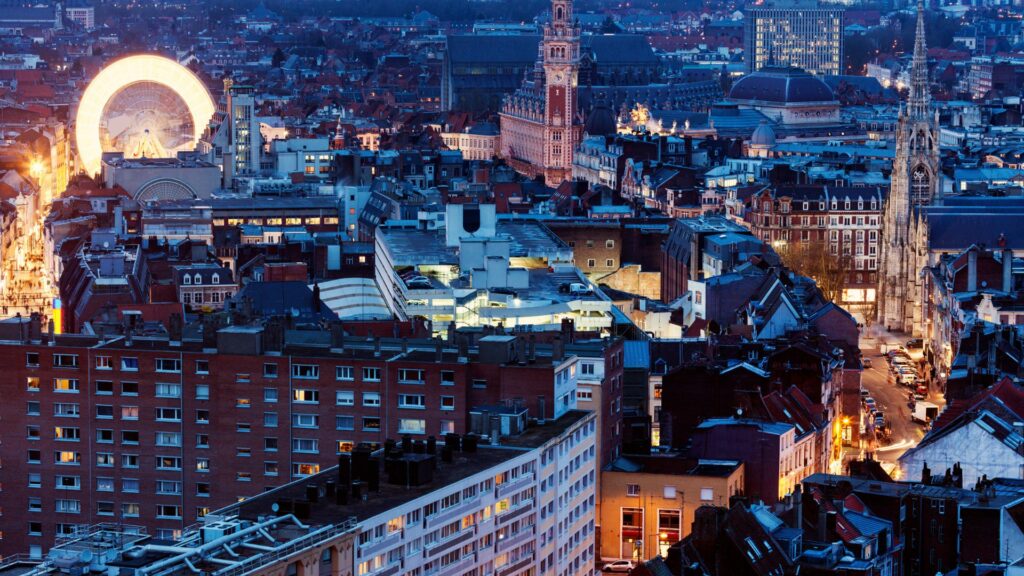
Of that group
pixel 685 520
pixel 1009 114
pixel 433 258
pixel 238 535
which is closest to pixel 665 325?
pixel 433 258

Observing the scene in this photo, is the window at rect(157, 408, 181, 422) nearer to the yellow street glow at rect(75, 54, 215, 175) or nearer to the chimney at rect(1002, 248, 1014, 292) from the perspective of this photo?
the chimney at rect(1002, 248, 1014, 292)

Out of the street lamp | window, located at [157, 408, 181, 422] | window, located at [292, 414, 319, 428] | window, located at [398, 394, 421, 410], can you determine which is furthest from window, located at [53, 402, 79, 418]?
the street lamp

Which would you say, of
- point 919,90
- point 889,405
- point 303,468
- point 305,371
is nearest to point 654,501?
point 303,468

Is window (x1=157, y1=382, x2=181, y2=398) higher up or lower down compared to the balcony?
higher up

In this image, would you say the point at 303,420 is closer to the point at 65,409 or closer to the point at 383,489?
the point at 65,409

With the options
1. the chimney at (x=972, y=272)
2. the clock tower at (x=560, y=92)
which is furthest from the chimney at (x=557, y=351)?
the clock tower at (x=560, y=92)

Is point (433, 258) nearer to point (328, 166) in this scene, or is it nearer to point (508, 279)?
point (508, 279)

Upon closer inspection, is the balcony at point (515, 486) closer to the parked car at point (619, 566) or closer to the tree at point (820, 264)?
the parked car at point (619, 566)
